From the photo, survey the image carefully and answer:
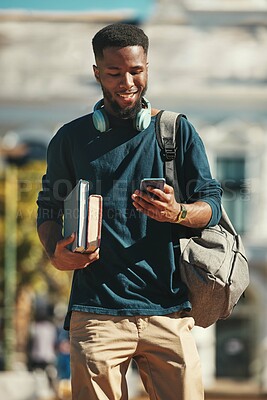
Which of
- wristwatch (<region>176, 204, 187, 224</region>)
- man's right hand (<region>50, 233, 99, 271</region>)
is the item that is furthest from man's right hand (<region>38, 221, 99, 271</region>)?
wristwatch (<region>176, 204, 187, 224</region>)

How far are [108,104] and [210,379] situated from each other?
862 inches

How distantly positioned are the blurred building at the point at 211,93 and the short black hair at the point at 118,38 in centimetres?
2152

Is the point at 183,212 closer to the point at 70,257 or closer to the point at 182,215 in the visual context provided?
the point at 182,215

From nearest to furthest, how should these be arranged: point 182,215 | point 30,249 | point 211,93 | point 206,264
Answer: point 182,215
point 206,264
point 30,249
point 211,93

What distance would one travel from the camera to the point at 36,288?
23.9 m

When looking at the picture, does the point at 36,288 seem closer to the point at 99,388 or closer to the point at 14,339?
the point at 14,339

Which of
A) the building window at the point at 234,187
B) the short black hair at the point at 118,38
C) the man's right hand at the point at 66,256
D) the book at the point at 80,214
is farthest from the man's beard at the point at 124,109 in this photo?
the building window at the point at 234,187

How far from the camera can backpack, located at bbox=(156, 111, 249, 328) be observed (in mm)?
3838

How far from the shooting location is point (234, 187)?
25.8 m

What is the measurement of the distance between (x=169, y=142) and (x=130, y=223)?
336mm

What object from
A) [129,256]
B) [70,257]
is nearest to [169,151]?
[129,256]

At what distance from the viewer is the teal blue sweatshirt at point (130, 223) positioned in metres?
3.81

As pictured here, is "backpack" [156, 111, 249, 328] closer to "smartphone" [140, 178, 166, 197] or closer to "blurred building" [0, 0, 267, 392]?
"smartphone" [140, 178, 166, 197]

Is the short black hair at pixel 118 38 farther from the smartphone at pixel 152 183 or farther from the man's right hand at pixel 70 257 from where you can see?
the man's right hand at pixel 70 257
